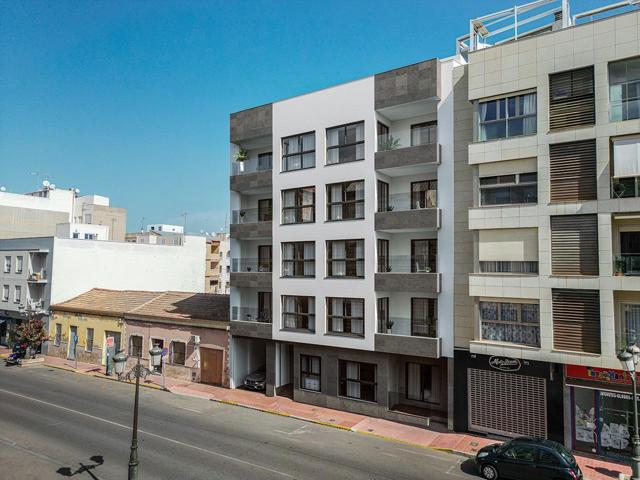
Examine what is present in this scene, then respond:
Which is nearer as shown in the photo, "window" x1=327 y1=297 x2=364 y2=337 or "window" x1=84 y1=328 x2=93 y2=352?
"window" x1=327 y1=297 x2=364 y2=337

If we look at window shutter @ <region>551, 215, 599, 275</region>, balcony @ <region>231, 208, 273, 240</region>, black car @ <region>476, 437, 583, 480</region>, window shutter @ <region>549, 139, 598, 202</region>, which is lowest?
black car @ <region>476, 437, 583, 480</region>

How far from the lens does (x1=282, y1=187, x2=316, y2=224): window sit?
26281mm

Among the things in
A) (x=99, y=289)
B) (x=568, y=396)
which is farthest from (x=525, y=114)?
(x=99, y=289)

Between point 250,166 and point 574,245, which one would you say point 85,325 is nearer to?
point 250,166

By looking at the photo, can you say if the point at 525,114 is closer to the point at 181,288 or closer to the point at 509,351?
the point at 509,351

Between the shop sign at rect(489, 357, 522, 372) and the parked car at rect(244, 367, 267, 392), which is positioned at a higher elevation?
the shop sign at rect(489, 357, 522, 372)

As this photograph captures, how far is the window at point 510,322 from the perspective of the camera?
19516 mm

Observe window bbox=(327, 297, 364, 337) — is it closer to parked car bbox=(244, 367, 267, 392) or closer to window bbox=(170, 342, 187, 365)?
parked car bbox=(244, 367, 267, 392)

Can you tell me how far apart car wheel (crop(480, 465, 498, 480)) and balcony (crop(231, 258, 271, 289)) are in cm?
1525

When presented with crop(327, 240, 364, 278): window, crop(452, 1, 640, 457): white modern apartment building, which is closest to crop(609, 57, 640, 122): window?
crop(452, 1, 640, 457): white modern apartment building

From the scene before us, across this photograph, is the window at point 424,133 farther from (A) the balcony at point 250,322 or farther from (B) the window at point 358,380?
(A) the balcony at point 250,322

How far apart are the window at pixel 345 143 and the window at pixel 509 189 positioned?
6.82 meters

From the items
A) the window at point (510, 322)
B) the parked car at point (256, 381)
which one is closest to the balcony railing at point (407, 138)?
the window at point (510, 322)

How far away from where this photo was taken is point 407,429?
21969 mm
